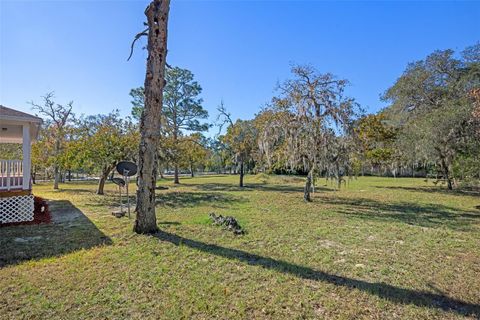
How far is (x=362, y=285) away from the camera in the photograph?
300 cm

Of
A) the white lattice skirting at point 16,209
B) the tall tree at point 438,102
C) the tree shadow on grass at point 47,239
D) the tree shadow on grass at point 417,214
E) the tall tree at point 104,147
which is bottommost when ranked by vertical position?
the tree shadow on grass at point 417,214

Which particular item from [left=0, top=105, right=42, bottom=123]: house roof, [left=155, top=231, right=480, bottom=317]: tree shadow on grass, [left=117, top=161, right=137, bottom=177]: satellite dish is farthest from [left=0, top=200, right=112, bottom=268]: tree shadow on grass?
[left=0, top=105, right=42, bottom=123]: house roof

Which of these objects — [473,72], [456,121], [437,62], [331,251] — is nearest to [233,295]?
[331,251]

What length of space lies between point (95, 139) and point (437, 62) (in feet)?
57.8

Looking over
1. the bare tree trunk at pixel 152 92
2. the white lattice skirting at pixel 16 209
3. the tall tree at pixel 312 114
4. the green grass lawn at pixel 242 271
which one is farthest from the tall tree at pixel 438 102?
the white lattice skirting at pixel 16 209

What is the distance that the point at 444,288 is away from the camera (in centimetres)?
295

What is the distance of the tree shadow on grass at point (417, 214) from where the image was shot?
250 inches

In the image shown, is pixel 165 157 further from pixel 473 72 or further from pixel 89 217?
pixel 473 72

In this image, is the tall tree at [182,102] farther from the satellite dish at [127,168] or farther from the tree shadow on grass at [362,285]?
the tree shadow on grass at [362,285]

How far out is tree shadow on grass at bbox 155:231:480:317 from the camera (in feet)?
8.49

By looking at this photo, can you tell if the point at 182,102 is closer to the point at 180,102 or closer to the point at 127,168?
the point at 180,102

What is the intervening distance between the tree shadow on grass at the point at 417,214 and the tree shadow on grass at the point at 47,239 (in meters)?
6.42

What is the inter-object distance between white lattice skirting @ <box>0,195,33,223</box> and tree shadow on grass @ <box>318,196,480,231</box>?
324 inches

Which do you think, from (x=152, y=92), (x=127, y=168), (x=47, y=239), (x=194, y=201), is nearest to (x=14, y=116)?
(x=127, y=168)
